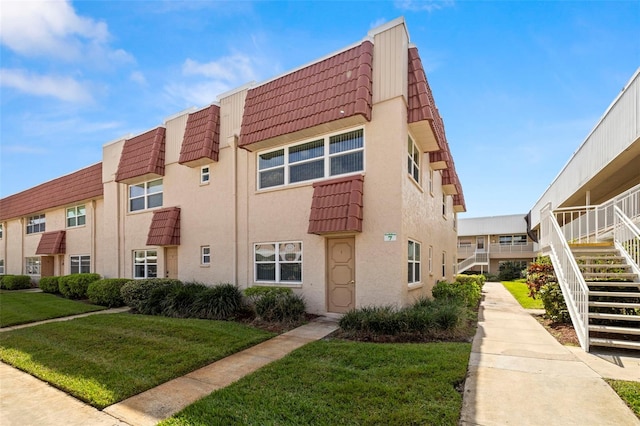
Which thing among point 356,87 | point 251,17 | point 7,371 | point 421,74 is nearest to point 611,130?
point 421,74

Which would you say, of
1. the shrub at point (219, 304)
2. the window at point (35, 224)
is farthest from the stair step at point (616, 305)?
the window at point (35, 224)

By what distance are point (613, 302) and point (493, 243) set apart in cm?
3629

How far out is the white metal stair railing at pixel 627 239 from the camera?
841 cm

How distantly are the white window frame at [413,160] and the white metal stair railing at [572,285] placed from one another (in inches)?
163

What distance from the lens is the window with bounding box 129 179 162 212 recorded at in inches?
613

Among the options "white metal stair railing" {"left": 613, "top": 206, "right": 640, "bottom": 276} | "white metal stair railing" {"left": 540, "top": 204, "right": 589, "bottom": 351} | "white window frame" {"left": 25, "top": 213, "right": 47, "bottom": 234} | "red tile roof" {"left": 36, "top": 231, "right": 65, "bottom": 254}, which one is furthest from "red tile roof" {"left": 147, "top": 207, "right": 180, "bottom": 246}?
"white metal stair railing" {"left": 613, "top": 206, "right": 640, "bottom": 276}

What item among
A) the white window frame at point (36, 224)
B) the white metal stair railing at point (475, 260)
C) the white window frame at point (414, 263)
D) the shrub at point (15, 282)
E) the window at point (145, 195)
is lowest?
the white metal stair railing at point (475, 260)

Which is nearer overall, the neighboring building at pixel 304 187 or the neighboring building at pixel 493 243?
the neighboring building at pixel 304 187

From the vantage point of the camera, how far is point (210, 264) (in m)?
13.0

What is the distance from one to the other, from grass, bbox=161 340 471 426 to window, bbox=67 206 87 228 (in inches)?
732

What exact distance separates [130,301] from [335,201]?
849cm

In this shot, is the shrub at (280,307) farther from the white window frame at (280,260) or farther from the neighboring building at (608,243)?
the neighboring building at (608,243)

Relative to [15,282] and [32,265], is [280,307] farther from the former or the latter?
[32,265]

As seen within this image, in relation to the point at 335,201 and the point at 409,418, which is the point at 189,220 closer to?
the point at 335,201
